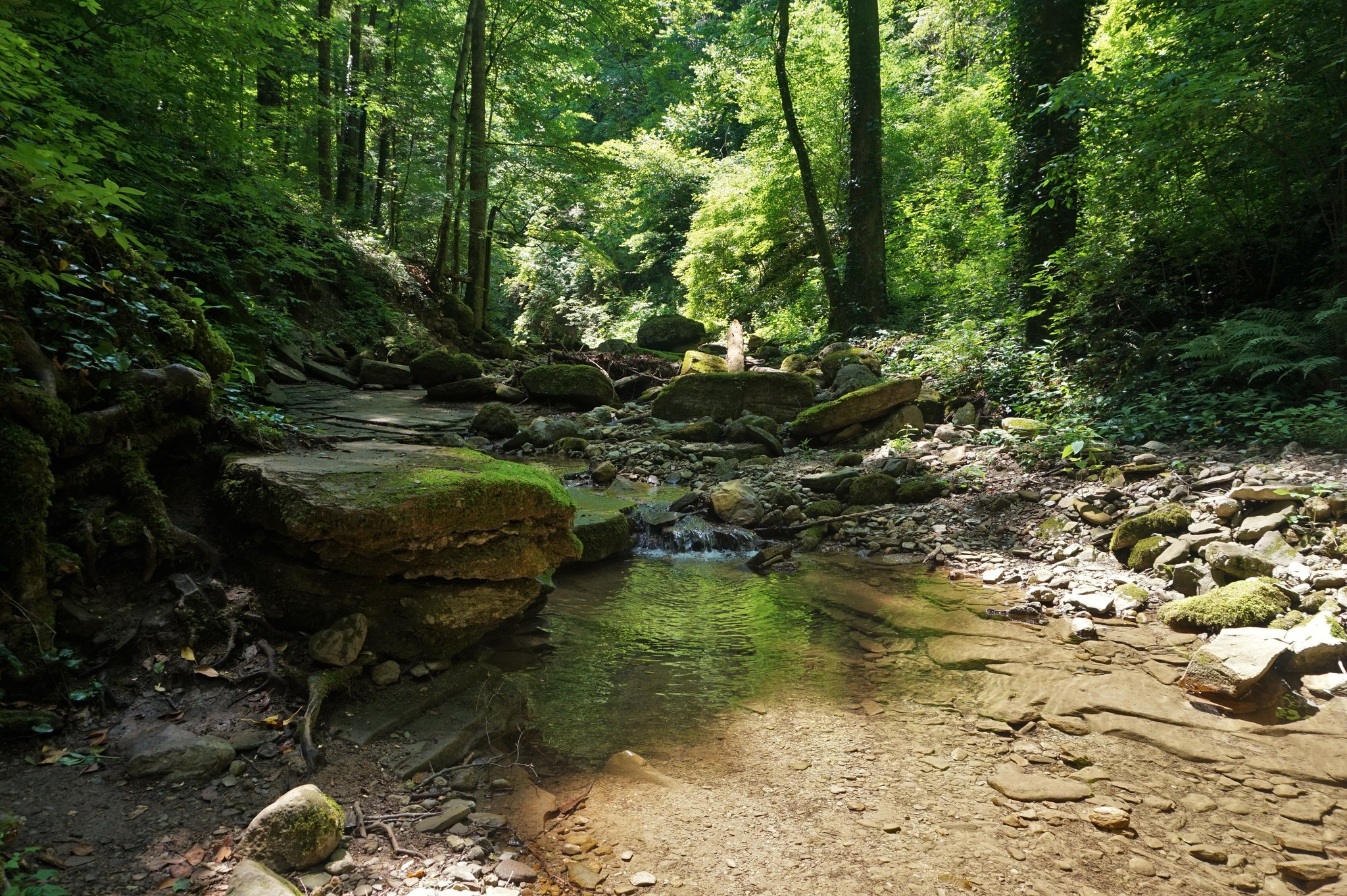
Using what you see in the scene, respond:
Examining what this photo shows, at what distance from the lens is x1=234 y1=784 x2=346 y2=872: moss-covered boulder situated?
2.10 metres

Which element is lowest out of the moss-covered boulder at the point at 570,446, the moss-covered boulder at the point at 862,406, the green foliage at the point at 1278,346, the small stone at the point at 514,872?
the small stone at the point at 514,872

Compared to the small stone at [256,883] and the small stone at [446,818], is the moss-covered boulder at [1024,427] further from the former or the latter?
the small stone at [256,883]

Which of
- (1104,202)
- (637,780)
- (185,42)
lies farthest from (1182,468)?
(185,42)

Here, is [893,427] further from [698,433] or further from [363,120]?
[363,120]

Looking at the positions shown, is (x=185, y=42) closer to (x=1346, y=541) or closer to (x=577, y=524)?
(x=577, y=524)

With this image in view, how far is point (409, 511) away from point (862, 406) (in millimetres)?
7443

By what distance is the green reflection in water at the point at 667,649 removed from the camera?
3447mm

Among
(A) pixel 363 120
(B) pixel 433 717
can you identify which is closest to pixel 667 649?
(B) pixel 433 717

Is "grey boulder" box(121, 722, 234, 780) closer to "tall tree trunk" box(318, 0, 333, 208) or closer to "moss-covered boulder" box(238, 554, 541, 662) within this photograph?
"moss-covered boulder" box(238, 554, 541, 662)

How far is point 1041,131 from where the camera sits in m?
9.57

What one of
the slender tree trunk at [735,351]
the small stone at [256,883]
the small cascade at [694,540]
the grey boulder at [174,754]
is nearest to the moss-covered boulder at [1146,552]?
the small cascade at [694,540]

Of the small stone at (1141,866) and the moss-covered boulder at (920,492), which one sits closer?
the small stone at (1141,866)

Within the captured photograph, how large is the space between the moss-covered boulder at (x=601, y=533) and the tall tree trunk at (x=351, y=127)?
13.6 meters

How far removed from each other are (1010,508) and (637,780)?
5.34 meters
